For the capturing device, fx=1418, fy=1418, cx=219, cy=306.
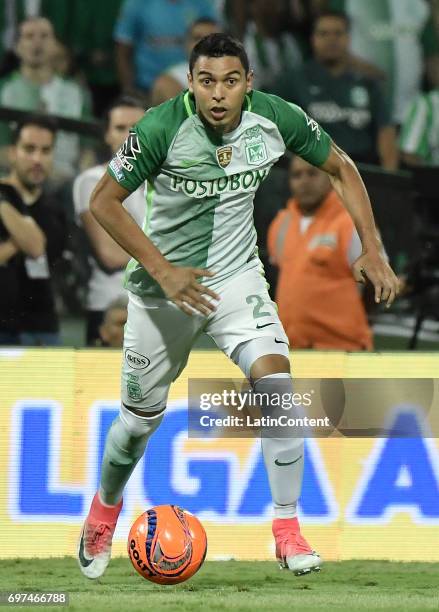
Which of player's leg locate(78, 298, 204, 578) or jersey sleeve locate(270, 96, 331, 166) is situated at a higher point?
jersey sleeve locate(270, 96, 331, 166)

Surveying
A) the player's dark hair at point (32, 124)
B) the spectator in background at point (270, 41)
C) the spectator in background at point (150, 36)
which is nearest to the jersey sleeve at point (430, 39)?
the spectator in background at point (270, 41)

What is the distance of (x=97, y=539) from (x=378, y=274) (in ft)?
6.13

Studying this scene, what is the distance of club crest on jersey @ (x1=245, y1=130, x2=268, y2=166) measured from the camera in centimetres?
607

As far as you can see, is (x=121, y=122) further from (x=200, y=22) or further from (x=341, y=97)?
(x=341, y=97)

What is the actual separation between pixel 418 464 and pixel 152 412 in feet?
5.46

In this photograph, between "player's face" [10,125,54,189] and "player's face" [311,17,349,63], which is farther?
"player's face" [311,17,349,63]

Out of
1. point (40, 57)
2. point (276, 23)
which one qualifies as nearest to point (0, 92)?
point (40, 57)

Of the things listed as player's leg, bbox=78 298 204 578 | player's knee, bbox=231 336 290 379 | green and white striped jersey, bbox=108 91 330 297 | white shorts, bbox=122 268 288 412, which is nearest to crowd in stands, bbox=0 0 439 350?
player's leg, bbox=78 298 204 578

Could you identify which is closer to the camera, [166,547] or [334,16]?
[166,547]

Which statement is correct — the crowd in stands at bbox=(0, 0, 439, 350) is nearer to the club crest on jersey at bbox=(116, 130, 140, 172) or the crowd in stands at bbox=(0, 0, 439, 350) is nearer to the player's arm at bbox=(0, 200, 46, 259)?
the player's arm at bbox=(0, 200, 46, 259)

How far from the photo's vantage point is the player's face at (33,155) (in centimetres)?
893

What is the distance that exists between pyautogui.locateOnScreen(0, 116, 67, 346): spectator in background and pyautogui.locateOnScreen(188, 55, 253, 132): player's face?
297 centimetres

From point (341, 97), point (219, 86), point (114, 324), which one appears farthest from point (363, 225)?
point (341, 97)

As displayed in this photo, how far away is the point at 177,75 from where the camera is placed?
1033 cm
